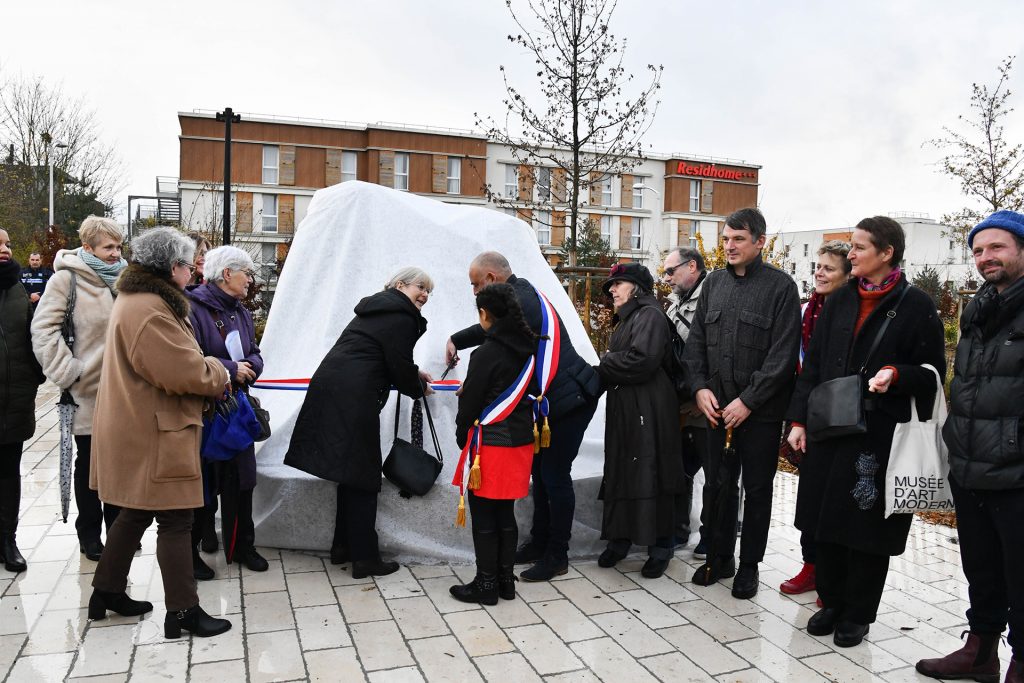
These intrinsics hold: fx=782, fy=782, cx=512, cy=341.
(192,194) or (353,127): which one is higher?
(353,127)

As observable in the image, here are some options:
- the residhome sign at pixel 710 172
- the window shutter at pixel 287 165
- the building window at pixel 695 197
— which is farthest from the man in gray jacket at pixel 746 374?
the building window at pixel 695 197

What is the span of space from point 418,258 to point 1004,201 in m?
12.0

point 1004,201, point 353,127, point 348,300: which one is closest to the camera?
point 348,300

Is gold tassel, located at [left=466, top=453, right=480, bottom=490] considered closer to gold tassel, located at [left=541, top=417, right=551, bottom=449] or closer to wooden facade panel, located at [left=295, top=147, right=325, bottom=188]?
gold tassel, located at [left=541, top=417, right=551, bottom=449]

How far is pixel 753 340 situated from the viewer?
4.38m

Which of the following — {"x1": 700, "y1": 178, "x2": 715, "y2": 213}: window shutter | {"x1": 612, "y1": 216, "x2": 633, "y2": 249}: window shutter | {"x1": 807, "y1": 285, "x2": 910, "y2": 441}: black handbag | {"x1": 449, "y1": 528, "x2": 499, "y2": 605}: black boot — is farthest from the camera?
{"x1": 700, "y1": 178, "x2": 715, "y2": 213}: window shutter

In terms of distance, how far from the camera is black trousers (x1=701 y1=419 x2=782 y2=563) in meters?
4.39

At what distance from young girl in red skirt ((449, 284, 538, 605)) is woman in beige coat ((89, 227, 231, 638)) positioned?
1313 mm

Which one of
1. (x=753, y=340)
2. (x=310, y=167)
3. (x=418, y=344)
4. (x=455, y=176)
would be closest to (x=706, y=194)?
(x=455, y=176)

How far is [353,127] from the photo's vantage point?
46.2 meters

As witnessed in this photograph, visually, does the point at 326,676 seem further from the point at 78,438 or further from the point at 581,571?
the point at 78,438

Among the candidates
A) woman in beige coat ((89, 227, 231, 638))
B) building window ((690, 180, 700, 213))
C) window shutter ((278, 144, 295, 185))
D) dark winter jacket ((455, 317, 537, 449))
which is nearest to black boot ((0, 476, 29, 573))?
woman in beige coat ((89, 227, 231, 638))

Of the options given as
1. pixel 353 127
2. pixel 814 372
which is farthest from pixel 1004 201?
pixel 353 127

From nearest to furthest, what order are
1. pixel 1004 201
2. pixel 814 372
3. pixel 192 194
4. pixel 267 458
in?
pixel 814 372 → pixel 267 458 → pixel 1004 201 → pixel 192 194
